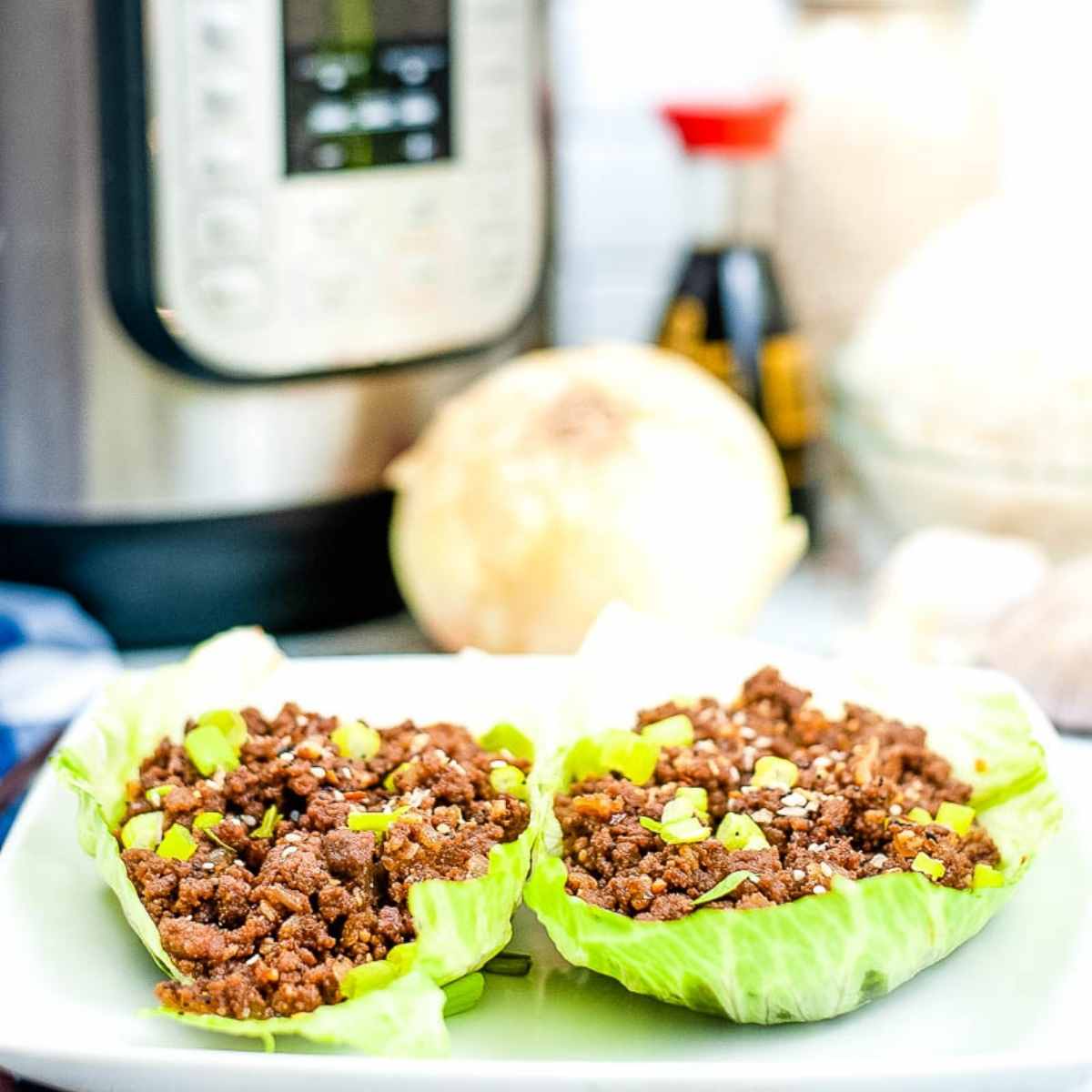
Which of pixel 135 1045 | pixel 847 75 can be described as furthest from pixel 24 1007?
pixel 847 75

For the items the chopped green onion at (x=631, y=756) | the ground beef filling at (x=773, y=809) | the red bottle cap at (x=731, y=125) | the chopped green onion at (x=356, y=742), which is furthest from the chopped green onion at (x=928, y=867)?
the red bottle cap at (x=731, y=125)

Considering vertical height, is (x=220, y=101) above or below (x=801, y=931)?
above

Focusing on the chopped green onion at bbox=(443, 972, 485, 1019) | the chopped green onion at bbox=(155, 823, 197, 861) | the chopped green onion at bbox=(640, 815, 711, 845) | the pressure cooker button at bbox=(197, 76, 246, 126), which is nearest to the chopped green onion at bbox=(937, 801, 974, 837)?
the chopped green onion at bbox=(640, 815, 711, 845)

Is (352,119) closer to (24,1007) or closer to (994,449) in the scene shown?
(994,449)

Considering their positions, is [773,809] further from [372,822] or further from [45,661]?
[45,661]

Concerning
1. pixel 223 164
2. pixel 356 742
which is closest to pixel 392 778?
pixel 356 742

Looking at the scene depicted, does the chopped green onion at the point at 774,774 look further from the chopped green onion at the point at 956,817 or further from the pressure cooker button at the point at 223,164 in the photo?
the pressure cooker button at the point at 223,164
